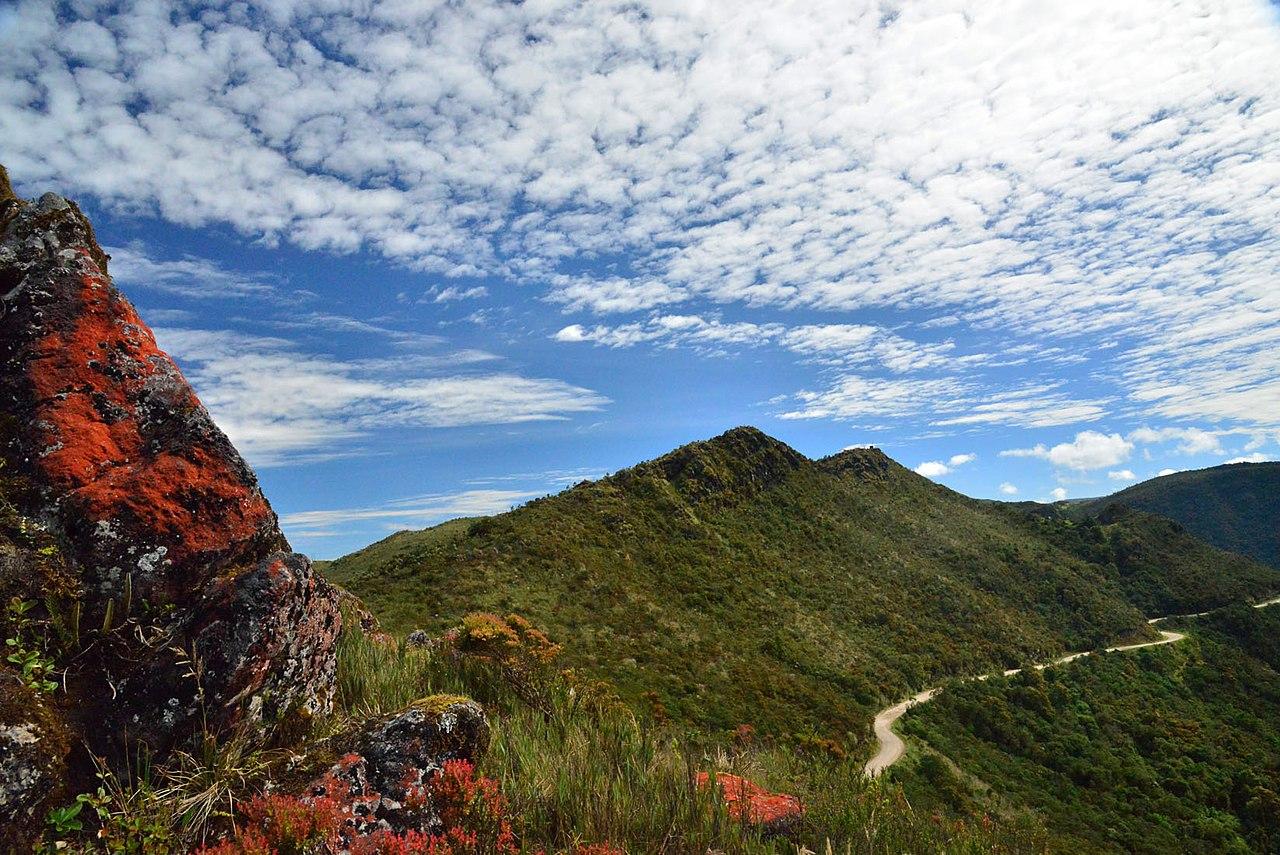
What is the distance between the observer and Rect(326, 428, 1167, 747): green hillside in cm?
4166

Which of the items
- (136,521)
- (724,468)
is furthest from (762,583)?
(136,521)

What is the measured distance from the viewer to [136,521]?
4.49 m

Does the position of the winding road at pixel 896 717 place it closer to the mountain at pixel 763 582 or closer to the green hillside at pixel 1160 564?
the mountain at pixel 763 582

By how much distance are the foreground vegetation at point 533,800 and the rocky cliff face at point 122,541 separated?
384 mm

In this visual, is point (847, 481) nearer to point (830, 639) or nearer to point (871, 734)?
point (830, 639)

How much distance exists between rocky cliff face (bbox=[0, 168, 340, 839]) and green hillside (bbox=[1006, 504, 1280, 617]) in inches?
5418

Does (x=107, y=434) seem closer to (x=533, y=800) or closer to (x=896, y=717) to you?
(x=533, y=800)

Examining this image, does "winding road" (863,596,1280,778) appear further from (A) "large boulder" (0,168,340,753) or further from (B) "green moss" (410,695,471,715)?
(A) "large boulder" (0,168,340,753)

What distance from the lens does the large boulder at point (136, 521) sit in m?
4.02

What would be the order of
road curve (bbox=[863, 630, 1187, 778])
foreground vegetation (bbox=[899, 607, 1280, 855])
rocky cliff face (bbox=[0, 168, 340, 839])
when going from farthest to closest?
foreground vegetation (bbox=[899, 607, 1280, 855]), road curve (bbox=[863, 630, 1187, 778]), rocky cliff face (bbox=[0, 168, 340, 839])

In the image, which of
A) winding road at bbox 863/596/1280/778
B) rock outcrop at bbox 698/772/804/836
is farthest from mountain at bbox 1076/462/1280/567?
rock outcrop at bbox 698/772/804/836

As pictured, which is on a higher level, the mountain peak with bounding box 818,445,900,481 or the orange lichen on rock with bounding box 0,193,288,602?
the mountain peak with bounding box 818,445,900,481

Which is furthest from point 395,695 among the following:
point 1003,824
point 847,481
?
point 847,481

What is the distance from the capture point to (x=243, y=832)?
3445 millimetres
